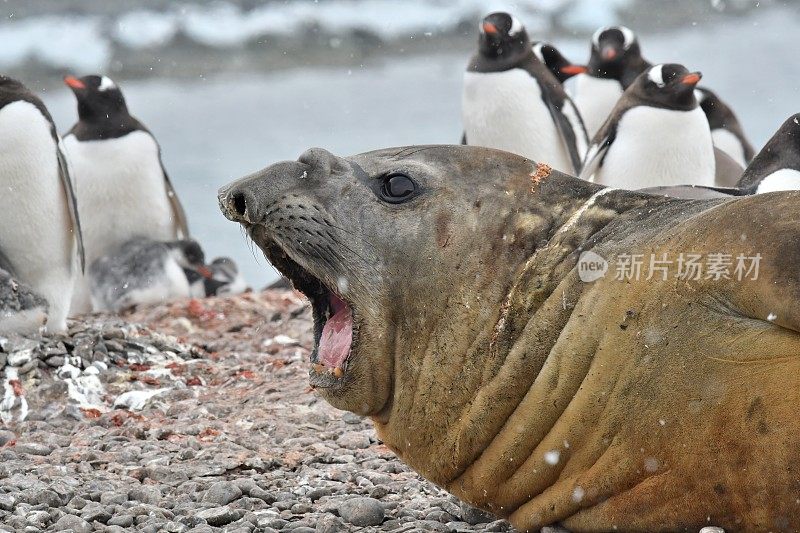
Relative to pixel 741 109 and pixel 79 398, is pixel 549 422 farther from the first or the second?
pixel 741 109

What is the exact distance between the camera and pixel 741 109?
28.5 m

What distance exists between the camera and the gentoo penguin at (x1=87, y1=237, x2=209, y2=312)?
33.7 ft

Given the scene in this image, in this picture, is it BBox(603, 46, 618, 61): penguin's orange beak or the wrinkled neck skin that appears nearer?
the wrinkled neck skin

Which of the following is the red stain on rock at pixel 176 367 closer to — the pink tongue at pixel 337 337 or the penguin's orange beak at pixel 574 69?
the pink tongue at pixel 337 337

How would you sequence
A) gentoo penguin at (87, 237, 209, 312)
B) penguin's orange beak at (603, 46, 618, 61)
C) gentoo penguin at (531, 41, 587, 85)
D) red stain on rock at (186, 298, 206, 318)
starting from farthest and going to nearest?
gentoo penguin at (531, 41, 587, 85), penguin's orange beak at (603, 46, 618, 61), gentoo penguin at (87, 237, 209, 312), red stain on rock at (186, 298, 206, 318)

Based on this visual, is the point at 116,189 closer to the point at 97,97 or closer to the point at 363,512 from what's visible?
the point at 97,97

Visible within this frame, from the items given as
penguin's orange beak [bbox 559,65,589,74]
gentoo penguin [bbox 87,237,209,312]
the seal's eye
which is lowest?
gentoo penguin [bbox 87,237,209,312]

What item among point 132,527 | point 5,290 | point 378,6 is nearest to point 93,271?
point 5,290

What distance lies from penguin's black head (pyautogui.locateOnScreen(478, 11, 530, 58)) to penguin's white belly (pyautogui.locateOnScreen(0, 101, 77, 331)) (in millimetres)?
4911

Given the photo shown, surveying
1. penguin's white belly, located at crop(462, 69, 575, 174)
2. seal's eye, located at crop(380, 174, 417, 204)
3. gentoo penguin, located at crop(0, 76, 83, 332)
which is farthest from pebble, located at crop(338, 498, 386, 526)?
penguin's white belly, located at crop(462, 69, 575, 174)

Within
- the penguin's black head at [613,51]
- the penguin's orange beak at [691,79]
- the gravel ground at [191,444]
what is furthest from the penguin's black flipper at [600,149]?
the penguin's black head at [613,51]

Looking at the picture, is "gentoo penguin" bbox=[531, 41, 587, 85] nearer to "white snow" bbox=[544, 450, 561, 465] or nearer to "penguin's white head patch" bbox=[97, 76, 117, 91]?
"penguin's white head patch" bbox=[97, 76, 117, 91]

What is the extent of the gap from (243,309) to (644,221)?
6.12 m

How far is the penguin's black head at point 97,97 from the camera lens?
10.8 m
